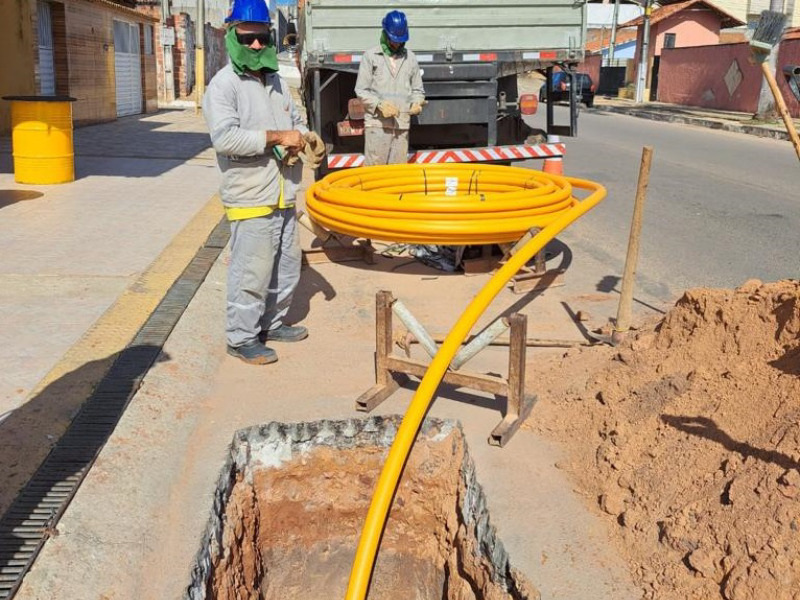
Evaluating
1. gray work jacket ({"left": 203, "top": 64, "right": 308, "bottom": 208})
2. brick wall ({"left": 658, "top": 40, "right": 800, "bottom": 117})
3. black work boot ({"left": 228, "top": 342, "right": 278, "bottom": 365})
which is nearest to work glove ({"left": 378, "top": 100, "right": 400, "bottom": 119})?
gray work jacket ({"left": 203, "top": 64, "right": 308, "bottom": 208})

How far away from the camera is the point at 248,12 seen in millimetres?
4367

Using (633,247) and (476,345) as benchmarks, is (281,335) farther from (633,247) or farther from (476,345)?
(633,247)

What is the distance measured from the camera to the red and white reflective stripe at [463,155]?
26.7 ft

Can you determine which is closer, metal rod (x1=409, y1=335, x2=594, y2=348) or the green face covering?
the green face covering

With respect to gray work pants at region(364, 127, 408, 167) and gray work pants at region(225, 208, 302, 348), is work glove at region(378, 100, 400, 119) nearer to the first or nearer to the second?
gray work pants at region(364, 127, 408, 167)

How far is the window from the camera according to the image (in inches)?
937

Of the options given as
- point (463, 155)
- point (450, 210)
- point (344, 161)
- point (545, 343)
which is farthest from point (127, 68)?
point (545, 343)

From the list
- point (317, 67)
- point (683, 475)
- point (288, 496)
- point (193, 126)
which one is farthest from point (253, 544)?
point (193, 126)

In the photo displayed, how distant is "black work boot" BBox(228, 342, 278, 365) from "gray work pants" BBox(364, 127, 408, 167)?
10.9 ft

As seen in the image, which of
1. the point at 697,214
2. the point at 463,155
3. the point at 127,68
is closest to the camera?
the point at 463,155

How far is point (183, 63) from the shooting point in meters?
29.0

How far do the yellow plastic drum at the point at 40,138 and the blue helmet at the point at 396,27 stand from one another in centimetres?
500

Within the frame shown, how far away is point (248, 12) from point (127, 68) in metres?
19.2

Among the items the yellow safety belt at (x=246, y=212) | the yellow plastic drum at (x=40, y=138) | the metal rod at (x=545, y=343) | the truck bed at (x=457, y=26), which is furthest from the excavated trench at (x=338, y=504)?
the yellow plastic drum at (x=40, y=138)
